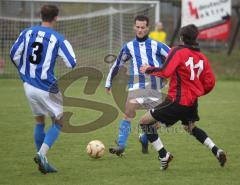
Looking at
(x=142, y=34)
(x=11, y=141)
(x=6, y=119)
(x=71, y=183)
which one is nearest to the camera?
(x=71, y=183)

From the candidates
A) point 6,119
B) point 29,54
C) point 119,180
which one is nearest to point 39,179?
point 119,180

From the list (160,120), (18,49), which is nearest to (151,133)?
(160,120)

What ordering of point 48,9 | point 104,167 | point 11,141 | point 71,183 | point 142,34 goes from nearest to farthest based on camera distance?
1. point 71,183
2. point 48,9
3. point 104,167
4. point 142,34
5. point 11,141

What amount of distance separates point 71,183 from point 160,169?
127cm

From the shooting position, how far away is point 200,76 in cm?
723

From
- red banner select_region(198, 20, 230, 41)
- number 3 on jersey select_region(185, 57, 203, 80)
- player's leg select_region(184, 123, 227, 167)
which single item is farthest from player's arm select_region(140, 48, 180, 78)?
red banner select_region(198, 20, 230, 41)

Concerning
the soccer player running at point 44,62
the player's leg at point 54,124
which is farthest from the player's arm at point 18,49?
the player's leg at point 54,124

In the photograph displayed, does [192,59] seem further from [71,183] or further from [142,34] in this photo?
[71,183]

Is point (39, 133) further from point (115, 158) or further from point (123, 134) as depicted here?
point (123, 134)

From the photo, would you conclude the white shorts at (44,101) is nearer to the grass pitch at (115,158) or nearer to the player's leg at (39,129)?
the player's leg at (39,129)

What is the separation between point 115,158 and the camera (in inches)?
320

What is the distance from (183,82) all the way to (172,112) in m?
0.37

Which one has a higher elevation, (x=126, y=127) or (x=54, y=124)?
(x=54, y=124)

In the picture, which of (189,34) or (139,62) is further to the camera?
(139,62)
